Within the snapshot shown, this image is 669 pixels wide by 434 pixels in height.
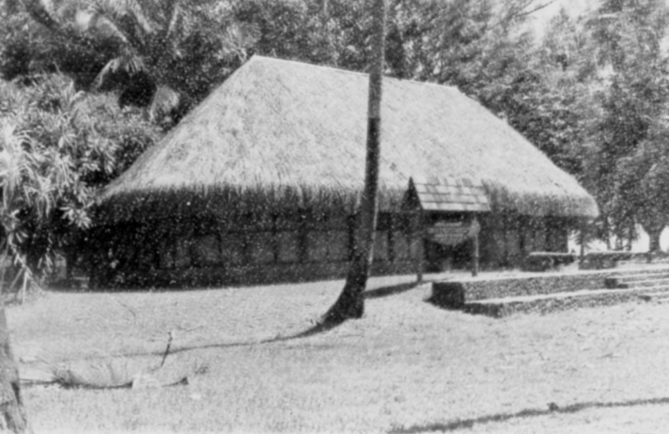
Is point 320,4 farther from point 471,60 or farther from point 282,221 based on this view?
point 282,221

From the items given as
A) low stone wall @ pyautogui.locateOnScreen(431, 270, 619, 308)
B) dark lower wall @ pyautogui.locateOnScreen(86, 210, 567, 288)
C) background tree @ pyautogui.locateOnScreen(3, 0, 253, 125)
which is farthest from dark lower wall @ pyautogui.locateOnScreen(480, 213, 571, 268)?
background tree @ pyautogui.locateOnScreen(3, 0, 253, 125)

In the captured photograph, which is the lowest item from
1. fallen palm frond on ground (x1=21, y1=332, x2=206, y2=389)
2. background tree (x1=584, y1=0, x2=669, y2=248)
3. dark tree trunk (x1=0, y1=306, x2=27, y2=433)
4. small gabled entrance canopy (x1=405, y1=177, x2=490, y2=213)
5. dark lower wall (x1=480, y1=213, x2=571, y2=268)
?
fallen palm frond on ground (x1=21, y1=332, x2=206, y2=389)

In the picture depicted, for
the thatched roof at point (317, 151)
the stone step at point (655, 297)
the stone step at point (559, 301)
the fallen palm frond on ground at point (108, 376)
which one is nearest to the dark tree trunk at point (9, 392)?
the fallen palm frond on ground at point (108, 376)

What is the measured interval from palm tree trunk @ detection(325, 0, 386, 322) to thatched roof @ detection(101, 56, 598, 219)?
354cm

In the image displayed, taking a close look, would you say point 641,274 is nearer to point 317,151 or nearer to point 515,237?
point 515,237

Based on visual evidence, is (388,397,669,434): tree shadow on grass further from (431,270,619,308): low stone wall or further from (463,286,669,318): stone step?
(431,270,619,308): low stone wall

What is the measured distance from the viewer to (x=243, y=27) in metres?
24.4

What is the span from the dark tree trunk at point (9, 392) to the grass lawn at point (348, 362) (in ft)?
2.67

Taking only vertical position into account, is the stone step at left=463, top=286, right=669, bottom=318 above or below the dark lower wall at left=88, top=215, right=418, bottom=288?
below

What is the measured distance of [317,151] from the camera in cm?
1703

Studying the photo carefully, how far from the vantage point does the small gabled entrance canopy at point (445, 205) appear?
1504 cm

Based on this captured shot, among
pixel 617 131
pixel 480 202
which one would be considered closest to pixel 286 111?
pixel 480 202

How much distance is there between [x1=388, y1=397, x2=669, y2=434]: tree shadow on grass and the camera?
605cm

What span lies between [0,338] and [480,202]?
11639 mm
